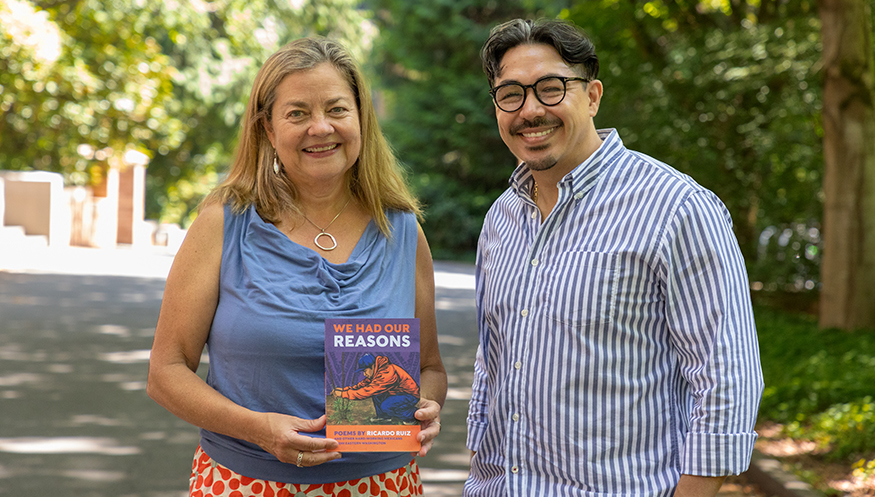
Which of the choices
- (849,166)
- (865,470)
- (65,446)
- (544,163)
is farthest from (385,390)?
(849,166)

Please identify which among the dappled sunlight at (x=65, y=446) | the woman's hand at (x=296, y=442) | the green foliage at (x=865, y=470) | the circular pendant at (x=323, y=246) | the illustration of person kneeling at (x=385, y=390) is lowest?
the dappled sunlight at (x=65, y=446)

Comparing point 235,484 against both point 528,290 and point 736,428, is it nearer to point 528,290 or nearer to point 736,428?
point 528,290

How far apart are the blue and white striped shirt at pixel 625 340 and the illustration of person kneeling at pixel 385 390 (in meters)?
0.29

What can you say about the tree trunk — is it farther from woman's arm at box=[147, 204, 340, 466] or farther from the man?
woman's arm at box=[147, 204, 340, 466]

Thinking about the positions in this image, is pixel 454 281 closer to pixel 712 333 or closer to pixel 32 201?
pixel 32 201

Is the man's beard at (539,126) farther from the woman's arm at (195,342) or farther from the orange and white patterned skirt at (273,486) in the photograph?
the orange and white patterned skirt at (273,486)

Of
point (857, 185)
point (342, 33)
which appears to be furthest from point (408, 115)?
point (857, 185)

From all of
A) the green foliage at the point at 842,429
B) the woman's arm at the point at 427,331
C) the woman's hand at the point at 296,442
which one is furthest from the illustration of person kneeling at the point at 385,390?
the green foliage at the point at 842,429

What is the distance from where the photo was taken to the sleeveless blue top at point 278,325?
2428 millimetres

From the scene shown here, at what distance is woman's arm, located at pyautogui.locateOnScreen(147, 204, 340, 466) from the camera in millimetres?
2389

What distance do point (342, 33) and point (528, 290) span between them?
35.0 m

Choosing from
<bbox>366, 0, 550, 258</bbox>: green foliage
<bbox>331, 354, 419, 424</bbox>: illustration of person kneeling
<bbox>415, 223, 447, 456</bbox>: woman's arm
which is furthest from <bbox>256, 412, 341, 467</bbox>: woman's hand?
<bbox>366, 0, 550, 258</bbox>: green foliage

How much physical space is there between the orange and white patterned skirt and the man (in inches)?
11.1

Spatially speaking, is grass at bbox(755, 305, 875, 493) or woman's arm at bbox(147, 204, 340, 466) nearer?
woman's arm at bbox(147, 204, 340, 466)
